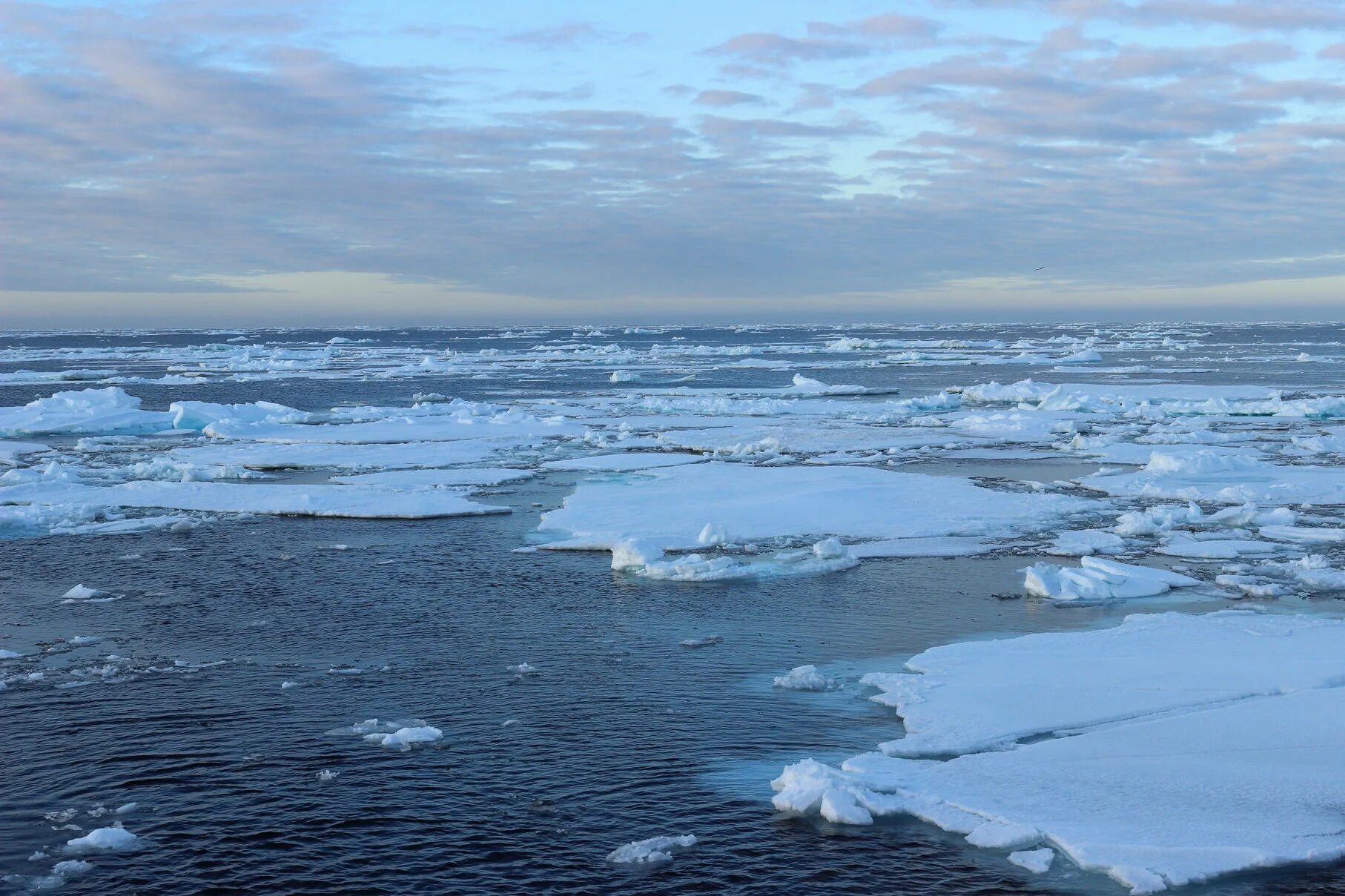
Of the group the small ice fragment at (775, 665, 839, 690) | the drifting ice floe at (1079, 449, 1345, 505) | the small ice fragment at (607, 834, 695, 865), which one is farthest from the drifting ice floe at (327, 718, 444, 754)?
the drifting ice floe at (1079, 449, 1345, 505)

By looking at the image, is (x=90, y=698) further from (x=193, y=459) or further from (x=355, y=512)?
(x=193, y=459)

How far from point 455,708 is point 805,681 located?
305 cm

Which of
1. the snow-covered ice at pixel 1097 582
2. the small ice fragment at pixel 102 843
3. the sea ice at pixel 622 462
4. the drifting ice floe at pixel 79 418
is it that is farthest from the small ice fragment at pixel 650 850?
the drifting ice floe at pixel 79 418

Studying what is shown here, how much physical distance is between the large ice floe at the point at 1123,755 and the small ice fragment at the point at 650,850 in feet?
2.72

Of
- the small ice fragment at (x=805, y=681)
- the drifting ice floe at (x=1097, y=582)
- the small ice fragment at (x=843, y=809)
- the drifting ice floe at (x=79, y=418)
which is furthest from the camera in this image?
the drifting ice floe at (x=79, y=418)

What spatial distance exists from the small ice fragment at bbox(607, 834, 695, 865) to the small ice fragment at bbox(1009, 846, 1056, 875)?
198 cm

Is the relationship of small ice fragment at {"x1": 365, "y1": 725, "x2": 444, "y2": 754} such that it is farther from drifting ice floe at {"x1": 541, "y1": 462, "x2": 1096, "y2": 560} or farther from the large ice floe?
drifting ice floe at {"x1": 541, "y1": 462, "x2": 1096, "y2": 560}

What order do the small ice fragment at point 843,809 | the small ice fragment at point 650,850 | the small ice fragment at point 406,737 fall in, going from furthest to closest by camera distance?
1. the small ice fragment at point 406,737
2. the small ice fragment at point 843,809
3. the small ice fragment at point 650,850

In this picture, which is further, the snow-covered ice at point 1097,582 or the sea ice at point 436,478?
the sea ice at point 436,478

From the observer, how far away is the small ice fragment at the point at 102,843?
7.58 meters

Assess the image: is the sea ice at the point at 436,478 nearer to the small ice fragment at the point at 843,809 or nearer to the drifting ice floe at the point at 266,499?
the drifting ice floe at the point at 266,499

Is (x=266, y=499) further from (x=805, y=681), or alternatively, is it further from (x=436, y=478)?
(x=805, y=681)

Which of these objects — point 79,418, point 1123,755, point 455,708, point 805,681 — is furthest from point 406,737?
point 79,418

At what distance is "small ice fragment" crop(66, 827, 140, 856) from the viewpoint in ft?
24.9
